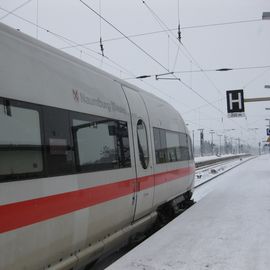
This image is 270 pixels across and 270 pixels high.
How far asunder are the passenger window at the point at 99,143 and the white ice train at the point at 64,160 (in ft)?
0.04

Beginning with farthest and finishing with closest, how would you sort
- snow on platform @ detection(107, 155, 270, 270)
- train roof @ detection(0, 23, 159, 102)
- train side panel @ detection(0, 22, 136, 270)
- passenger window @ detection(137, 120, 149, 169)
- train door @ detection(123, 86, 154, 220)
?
passenger window @ detection(137, 120, 149, 169) → train door @ detection(123, 86, 154, 220) → snow on platform @ detection(107, 155, 270, 270) → train roof @ detection(0, 23, 159, 102) → train side panel @ detection(0, 22, 136, 270)

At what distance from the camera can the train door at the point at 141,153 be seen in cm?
742

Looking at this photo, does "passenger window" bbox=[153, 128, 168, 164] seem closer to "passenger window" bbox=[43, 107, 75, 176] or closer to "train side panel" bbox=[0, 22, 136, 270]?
"train side panel" bbox=[0, 22, 136, 270]

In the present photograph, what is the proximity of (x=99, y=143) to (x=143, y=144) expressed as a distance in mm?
1948

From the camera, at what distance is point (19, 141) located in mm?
4207

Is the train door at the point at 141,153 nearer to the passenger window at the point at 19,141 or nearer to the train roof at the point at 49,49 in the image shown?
the train roof at the point at 49,49

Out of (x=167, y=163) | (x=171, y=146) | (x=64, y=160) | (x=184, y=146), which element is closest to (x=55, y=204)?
(x=64, y=160)

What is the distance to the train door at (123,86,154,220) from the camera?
24.3ft

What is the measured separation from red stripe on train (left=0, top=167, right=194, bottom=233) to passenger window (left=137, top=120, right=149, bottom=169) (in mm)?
779

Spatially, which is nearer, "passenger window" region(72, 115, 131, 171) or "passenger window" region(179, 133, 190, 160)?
"passenger window" region(72, 115, 131, 171)

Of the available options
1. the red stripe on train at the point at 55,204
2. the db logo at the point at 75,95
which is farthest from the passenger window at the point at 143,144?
the db logo at the point at 75,95

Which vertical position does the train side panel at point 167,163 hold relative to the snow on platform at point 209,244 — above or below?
above

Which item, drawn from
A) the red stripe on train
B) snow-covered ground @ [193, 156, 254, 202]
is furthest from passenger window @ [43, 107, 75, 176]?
snow-covered ground @ [193, 156, 254, 202]

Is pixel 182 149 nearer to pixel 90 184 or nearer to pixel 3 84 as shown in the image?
pixel 90 184
